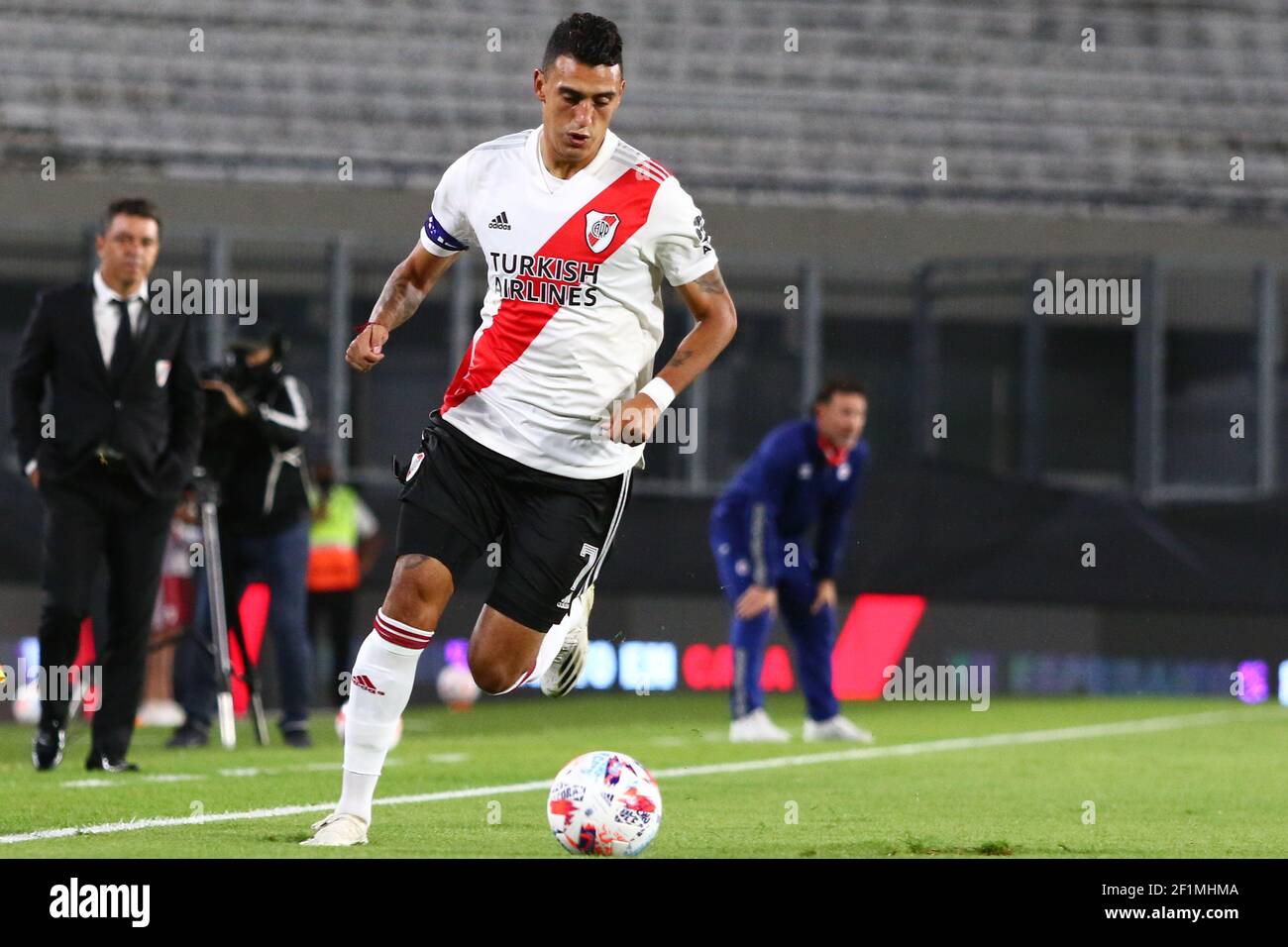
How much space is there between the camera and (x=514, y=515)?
6.12 metres

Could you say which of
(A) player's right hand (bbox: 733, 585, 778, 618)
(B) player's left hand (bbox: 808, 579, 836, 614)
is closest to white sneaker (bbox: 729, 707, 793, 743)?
(A) player's right hand (bbox: 733, 585, 778, 618)

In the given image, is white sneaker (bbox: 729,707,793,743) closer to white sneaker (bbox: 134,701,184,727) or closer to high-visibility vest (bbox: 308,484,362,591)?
high-visibility vest (bbox: 308,484,362,591)

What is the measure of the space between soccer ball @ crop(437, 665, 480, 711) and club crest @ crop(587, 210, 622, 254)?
879 centimetres

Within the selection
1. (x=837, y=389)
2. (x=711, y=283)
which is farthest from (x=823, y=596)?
(x=711, y=283)

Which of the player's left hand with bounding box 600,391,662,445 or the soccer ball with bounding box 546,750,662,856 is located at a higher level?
the player's left hand with bounding box 600,391,662,445

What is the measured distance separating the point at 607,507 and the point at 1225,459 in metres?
12.2

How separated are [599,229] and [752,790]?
9.21ft

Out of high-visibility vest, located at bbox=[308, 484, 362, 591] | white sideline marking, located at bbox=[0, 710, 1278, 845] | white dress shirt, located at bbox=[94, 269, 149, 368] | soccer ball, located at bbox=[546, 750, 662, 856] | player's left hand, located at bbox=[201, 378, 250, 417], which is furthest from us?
high-visibility vest, located at bbox=[308, 484, 362, 591]

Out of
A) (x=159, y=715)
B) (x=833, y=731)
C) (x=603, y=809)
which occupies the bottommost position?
(x=159, y=715)

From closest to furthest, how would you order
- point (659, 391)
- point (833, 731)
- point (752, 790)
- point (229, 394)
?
point (659, 391) < point (752, 790) < point (229, 394) < point (833, 731)

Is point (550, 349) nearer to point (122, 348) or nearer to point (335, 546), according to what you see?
point (122, 348)

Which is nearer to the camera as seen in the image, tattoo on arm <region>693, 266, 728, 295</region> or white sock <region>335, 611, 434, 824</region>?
white sock <region>335, 611, 434, 824</region>

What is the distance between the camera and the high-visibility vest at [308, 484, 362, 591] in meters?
13.2
